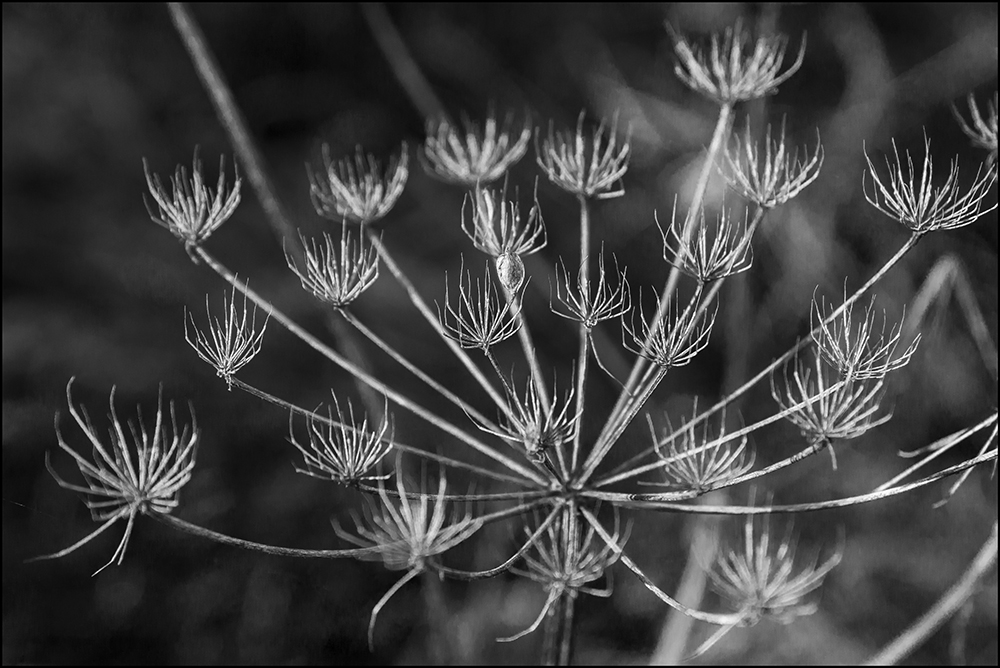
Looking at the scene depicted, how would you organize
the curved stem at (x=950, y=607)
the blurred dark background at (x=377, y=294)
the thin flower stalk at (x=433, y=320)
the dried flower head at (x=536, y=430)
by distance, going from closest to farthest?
1. the dried flower head at (x=536, y=430)
2. the thin flower stalk at (x=433, y=320)
3. the curved stem at (x=950, y=607)
4. the blurred dark background at (x=377, y=294)

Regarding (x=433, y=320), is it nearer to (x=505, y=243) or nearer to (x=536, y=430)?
(x=505, y=243)

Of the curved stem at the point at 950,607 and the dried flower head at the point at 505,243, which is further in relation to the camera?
the curved stem at the point at 950,607

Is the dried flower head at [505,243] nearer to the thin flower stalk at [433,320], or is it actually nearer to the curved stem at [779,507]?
the thin flower stalk at [433,320]

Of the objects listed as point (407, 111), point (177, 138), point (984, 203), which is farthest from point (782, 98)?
point (177, 138)

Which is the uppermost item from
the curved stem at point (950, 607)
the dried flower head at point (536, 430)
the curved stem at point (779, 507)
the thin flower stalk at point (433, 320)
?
the thin flower stalk at point (433, 320)

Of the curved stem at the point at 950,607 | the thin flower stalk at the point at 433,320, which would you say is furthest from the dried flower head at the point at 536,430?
the curved stem at the point at 950,607

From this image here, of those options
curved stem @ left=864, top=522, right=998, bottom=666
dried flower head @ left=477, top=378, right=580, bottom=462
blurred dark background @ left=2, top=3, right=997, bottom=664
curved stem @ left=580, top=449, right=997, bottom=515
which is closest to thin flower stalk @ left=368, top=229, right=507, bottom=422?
dried flower head @ left=477, top=378, right=580, bottom=462

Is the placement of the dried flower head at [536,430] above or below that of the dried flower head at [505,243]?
below

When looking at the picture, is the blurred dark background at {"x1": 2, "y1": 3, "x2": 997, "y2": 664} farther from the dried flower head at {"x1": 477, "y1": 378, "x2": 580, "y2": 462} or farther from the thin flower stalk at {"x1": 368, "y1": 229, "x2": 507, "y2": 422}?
the dried flower head at {"x1": 477, "y1": 378, "x2": 580, "y2": 462}
